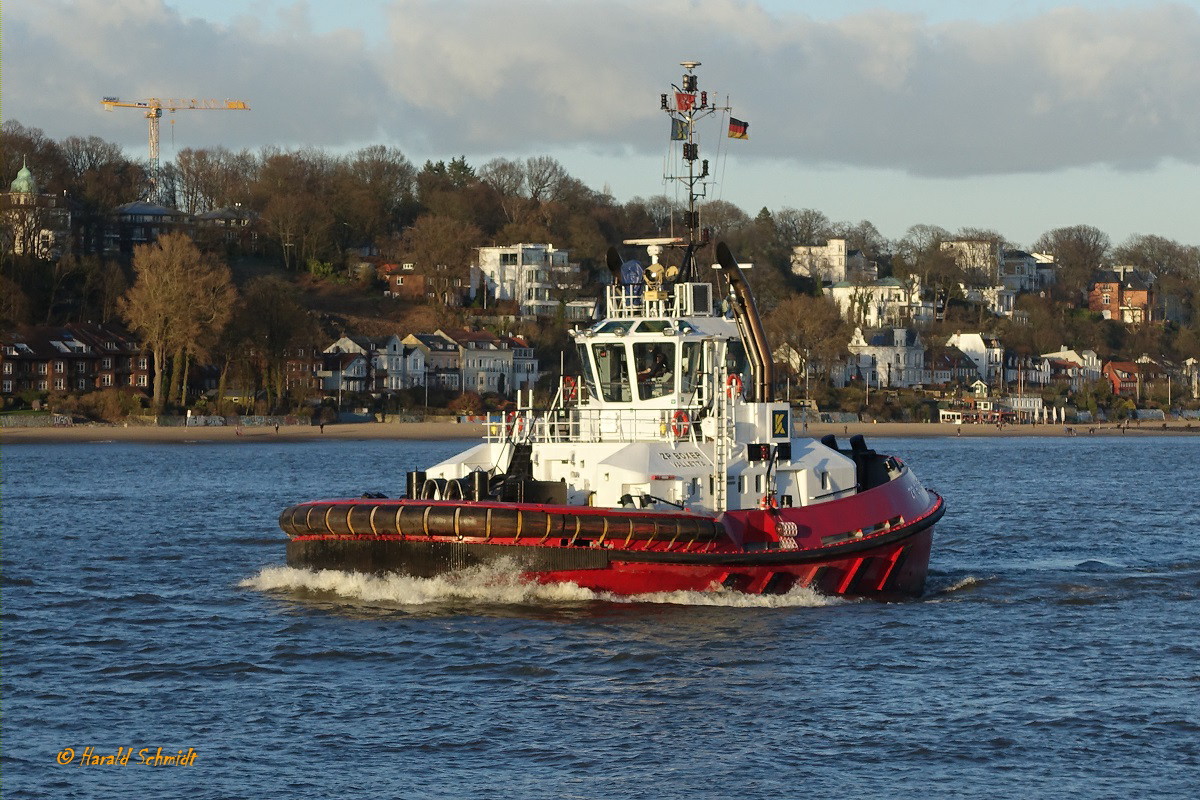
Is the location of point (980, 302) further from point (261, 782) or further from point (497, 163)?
point (261, 782)

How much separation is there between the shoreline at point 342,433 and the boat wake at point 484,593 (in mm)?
46573

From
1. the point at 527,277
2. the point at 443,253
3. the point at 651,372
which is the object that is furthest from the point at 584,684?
the point at 527,277

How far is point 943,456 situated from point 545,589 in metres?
64.2

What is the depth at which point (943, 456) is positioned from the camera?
86.6m

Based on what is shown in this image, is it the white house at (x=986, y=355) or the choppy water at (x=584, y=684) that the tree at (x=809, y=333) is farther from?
the choppy water at (x=584, y=684)

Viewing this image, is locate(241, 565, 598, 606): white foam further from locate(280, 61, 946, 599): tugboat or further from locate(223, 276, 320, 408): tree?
locate(223, 276, 320, 408): tree

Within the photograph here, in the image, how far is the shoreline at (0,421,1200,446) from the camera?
89.5 metres

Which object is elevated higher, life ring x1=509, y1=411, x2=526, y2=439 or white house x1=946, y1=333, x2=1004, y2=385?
white house x1=946, y1=333, x2=1004, y2=385

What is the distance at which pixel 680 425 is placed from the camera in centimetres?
2720

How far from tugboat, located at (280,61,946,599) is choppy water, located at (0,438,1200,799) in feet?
2.03

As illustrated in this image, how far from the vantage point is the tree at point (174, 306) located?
312 feet

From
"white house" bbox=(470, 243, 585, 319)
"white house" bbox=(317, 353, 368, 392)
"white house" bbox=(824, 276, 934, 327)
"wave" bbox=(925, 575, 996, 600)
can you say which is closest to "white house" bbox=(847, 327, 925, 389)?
"white house" bbox=(824, 276, 934, 327)

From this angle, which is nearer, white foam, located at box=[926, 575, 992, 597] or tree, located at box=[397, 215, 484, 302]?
white foam, located at box=[926, 575, 992, 597]

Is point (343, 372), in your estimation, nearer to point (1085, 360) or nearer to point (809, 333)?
point (809, 333)
